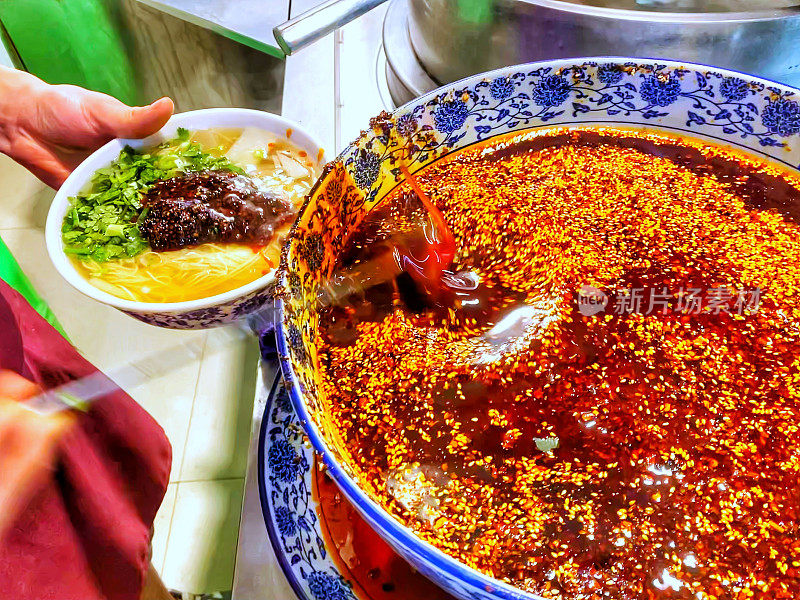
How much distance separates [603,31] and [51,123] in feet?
4.54

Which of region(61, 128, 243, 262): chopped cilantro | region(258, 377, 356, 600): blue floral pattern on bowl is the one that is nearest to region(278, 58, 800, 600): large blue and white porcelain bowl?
region(258, 377, 356, 600): blue floral pattern on bowl

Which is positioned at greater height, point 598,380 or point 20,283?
point 598,380

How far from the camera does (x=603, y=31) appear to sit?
102 centimetres

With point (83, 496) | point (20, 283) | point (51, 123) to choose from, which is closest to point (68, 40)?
point (51, 123)

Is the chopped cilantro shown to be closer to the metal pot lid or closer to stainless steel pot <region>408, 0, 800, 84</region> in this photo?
stainless steel pot <region>408, 0, 800, 84</region>

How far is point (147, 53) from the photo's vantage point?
2.18 metres

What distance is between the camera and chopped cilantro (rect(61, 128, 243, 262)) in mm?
1202

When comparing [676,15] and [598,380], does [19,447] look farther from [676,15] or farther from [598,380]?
[676,15]

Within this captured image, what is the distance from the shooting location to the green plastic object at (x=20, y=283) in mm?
1271

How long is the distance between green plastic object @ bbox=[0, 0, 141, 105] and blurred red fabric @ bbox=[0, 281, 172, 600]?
134 cm

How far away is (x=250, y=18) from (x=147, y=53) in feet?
2.42

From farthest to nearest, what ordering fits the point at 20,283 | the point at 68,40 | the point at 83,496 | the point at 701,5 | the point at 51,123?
the point at 68,40
the point at 51,123
the point at 20,283
the point at 701,5
the point at 83,496

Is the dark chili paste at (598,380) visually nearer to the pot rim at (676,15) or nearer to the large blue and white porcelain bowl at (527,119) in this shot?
the large blue and white porcelain bowl at (527,119)

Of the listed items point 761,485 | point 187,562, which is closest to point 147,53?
point 187,562
